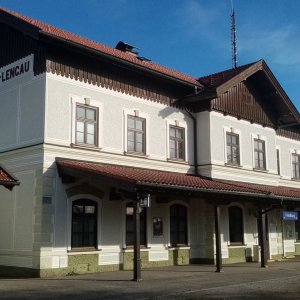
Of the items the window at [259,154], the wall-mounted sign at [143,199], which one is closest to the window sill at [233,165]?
the window at [259,154]

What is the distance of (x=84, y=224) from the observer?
49.8 feet

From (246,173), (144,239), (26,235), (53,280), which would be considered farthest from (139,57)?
(53,280)

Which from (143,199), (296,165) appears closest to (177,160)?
(143,199)

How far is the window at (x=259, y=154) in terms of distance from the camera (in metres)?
21.5

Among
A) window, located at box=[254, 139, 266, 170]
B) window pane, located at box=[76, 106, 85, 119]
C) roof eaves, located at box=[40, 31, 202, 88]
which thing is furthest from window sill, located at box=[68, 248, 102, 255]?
window, located at box=[254, 139, 266, 170]

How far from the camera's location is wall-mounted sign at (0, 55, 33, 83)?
611 inches

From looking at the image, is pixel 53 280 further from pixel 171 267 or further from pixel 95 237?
pixel 171 267

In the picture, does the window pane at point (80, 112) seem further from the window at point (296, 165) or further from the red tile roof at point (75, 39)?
the window at point (296, 165)

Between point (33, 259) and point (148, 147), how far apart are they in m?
5.77

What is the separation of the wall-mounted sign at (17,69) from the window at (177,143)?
232 inches

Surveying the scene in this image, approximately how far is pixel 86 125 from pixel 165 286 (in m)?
6.08

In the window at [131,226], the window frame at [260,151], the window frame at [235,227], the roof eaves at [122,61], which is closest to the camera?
the roof eaves at [122,61]

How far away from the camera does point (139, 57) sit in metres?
20.5

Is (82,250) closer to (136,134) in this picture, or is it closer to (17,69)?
(136,134)
